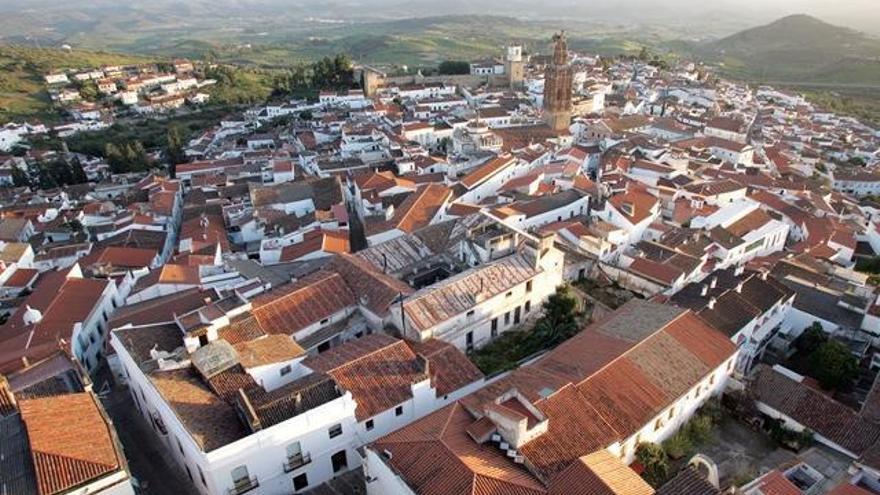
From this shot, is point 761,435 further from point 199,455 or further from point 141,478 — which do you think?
point 141,478

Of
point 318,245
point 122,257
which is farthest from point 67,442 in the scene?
point 122,257

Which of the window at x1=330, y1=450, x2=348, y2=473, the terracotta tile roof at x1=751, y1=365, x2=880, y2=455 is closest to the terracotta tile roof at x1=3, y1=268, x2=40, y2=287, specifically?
the window at x1=330, y1=450, x2=348, y2=473

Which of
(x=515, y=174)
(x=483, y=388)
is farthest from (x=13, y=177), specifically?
(x=483, y=388)

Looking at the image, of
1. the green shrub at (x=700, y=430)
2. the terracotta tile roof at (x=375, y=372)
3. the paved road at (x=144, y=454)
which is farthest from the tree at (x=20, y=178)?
the green shrub at (x=700, y=430)

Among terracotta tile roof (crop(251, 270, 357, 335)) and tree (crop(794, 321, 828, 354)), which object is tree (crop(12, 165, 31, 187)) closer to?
terracotta tile roof (crop(251, 270, 357, 335))

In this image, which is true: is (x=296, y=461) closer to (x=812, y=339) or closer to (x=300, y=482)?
(x=300, y=482)

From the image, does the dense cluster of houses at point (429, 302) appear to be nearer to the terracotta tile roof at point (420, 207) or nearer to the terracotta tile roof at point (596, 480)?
the terracotta tile roof at point (596, 480)
